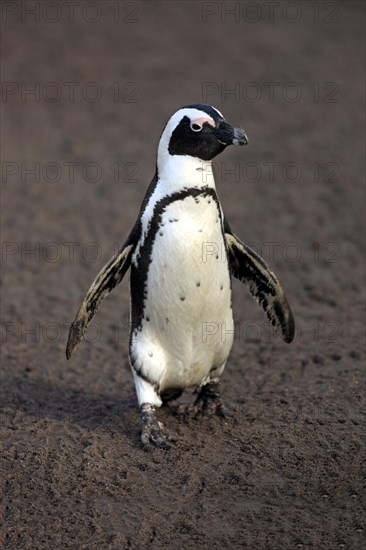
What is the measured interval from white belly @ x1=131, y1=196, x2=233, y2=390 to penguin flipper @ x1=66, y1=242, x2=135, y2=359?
223 millimetres

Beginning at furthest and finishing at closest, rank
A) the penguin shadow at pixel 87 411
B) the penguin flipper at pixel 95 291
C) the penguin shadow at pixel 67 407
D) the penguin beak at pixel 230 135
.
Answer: the penguin shadow at pixel 67 407 → the penguin shadow at pixel 87 411 → the penguin flipper at pixel 95 291 → the penguin beak at pixel 230 135

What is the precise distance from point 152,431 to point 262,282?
1031 millimetres

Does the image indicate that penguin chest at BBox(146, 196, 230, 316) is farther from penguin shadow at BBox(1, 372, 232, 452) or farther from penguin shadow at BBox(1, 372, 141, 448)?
penguin shadow at BBox(1, 372, 141, 448)

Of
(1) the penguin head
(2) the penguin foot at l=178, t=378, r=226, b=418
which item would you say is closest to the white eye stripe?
(1) the penguin head

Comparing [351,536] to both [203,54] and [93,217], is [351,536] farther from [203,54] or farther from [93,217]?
[203,54]

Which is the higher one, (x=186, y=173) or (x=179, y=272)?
(x=186, y=173)

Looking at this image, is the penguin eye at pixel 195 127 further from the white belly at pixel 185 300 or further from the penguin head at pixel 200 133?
the white belly at pixel 185 300

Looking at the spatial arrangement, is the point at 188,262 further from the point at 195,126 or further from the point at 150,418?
the point at 150,418

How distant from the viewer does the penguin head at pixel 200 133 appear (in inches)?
184

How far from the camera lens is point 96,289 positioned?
4.98m

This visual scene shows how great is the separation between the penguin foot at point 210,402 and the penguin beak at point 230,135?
1.38 metres

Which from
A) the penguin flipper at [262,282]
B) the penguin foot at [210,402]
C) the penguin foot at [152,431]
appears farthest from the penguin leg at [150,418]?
the penguin flipper at [262,282]

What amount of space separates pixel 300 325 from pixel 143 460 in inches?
106

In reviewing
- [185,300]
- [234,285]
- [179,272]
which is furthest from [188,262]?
[234,285]
